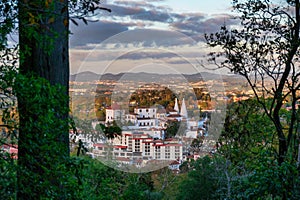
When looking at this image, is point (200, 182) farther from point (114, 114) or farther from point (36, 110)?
point (36, 110)

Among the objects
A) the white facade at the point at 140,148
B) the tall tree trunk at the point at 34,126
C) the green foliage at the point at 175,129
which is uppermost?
the tall tree trunk at the point at 34,126

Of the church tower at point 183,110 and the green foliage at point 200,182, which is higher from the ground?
the church tower at point 183,110

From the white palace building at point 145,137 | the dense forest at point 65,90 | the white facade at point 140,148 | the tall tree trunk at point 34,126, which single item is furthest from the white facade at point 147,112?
the tall tree trunk at point 34,126

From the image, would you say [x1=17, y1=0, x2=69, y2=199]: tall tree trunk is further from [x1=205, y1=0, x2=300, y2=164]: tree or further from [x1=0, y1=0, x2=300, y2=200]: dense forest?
[x1=205, y1=0, x2=300, y2=164]: tree

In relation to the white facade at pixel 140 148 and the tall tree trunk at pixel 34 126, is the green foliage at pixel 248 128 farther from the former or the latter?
the tall tree trunk at pixel 34 126

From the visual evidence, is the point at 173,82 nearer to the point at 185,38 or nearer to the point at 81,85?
the point at 185,38

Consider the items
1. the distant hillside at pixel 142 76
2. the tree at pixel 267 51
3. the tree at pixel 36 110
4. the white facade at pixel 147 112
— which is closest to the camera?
the tree at pixel 36 110

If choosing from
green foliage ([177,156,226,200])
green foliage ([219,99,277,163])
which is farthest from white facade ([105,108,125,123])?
green foliage ([219,99,277,163])
